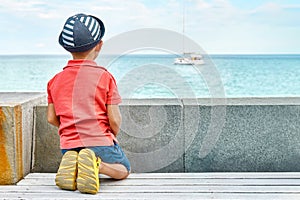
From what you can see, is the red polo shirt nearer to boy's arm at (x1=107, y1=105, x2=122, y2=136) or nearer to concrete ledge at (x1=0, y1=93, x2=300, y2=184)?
boy's arm at (x1=107, y1=105, x2=122, y2=136)

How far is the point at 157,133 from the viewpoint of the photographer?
11.8 ft

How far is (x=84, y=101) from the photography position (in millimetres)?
3027

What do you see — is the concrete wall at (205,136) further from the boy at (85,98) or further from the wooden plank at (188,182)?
the boy at (85,98)

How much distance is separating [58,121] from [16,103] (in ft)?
0.97

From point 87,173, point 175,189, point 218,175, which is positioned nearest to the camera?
point 87,173

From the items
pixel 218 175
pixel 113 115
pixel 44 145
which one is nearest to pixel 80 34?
pixel 113 115

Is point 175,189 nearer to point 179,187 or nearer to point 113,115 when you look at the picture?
point 179,187

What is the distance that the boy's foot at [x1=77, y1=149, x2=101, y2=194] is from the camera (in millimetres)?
2842

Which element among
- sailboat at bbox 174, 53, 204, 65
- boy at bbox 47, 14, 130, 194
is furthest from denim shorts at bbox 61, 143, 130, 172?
sailboat at bbox 174, 53, 204, 65

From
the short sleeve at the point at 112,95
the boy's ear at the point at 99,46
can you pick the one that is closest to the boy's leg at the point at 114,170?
the short sleeve at the point at 112,95

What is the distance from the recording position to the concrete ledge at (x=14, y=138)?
312 cm

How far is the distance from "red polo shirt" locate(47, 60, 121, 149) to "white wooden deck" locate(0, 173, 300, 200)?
0.97 feet

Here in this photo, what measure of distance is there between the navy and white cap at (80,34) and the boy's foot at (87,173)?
2.12 ft

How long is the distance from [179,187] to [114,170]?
1.37 ft
